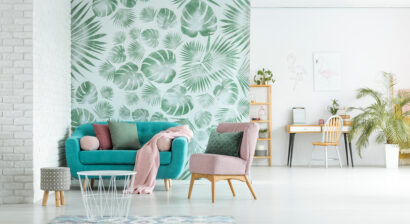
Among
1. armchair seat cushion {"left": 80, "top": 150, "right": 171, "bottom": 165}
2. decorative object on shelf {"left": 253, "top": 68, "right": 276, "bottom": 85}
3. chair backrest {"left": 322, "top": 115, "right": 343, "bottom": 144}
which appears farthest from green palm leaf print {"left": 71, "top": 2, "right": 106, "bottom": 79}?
chair backrest {"left": 322, "top": 115, "right": 343, "bottom": 144}

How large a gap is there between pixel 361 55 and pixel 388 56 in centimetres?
50

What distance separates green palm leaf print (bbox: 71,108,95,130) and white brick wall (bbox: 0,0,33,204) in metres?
1.54

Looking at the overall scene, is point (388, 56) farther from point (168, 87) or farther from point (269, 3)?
point (168, 87)

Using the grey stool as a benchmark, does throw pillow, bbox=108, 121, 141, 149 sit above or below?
above

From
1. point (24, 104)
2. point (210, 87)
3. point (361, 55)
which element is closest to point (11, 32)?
point (24, 104)

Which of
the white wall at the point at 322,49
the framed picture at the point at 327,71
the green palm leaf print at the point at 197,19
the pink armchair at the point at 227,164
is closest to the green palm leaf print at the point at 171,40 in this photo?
the green palm leaf print at the point at 197,19

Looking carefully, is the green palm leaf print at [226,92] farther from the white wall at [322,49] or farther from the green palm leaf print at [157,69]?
the white wall at [322,49]

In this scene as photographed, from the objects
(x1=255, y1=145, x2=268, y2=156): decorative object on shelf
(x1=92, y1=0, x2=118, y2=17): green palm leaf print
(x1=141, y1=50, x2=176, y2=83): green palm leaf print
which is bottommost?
(x1=255, y1=145, x2=268, y2=156): decorative object on shelf

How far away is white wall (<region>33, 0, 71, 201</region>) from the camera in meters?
4.71

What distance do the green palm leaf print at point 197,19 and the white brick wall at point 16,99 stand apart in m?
2.13

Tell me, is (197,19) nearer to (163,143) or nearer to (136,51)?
(136,51)

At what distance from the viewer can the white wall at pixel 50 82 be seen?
4.71 metres

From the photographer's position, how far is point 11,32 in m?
4.56

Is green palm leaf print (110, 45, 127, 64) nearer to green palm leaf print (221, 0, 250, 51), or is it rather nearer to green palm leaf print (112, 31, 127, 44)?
green palm leaf print (112, 31, 127, 44)
